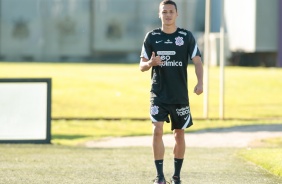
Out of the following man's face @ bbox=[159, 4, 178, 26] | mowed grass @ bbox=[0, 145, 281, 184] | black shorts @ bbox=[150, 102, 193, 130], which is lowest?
mowed grass @ bbox=[0, 145, 281, 184]

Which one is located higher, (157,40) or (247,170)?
(157,40)

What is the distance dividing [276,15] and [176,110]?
4071 cm

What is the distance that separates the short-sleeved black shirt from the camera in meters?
9.98

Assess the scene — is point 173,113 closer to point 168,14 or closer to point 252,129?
point 168,14

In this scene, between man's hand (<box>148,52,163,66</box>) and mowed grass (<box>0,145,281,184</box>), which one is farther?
mowed grass (<box>0,145,281,184</box>)

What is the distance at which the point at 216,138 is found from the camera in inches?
737

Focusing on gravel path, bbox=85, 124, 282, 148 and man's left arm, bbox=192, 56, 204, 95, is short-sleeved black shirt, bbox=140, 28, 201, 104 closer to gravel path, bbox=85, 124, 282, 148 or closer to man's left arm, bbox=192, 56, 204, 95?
man's left arm, bbox=192, 56, 204, 95

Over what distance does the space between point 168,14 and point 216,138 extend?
899cm

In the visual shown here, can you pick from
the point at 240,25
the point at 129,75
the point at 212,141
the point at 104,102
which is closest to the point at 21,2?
the point at 240,25

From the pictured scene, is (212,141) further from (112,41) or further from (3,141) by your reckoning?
(112,41)

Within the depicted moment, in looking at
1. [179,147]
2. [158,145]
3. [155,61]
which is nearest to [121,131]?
[179,147]

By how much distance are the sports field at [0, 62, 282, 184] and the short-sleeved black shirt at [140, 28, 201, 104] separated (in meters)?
1.18

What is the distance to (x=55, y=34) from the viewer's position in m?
56.6

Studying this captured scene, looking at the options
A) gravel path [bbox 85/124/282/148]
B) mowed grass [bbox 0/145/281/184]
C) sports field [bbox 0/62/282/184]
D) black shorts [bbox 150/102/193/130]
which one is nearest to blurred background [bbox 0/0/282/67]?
sports field [bbox 0/62/282/184]
